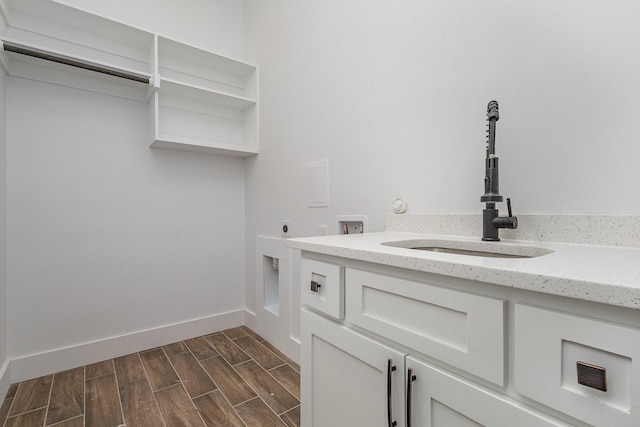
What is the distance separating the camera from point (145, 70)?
2.15 m

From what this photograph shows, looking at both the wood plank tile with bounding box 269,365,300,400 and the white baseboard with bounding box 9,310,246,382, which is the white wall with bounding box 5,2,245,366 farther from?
the wood plank tile with bounding box 269,365,300,400

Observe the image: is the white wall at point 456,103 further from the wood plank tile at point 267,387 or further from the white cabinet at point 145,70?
the wood plank tile at point 267,387

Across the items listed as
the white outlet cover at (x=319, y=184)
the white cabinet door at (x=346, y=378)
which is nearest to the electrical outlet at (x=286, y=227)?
the white outlet cover at (x=319, y=184)

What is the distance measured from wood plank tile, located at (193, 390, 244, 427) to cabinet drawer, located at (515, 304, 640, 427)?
1.35 m

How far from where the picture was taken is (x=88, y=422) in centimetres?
143

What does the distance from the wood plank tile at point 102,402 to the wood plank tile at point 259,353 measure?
30.2 inches

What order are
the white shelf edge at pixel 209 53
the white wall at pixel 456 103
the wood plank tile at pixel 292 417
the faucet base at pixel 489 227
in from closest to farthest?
the white wall at pixel 456 103
the faucet base at pixel 489 227
the wood plank tile at pixel 292 417
the white shelf edge at pixel 209 53

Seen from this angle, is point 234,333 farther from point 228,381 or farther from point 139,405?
point 139,405

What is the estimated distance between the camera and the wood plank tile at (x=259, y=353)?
196 cm

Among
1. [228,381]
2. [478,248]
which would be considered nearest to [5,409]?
[228,381]

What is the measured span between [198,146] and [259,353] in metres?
1.52

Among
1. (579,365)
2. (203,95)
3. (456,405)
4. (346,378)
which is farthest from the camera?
(203,95)

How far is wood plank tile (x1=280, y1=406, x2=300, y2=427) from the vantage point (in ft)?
4.61

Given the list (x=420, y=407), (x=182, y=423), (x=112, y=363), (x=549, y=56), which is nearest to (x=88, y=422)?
(x=182, y=423)
